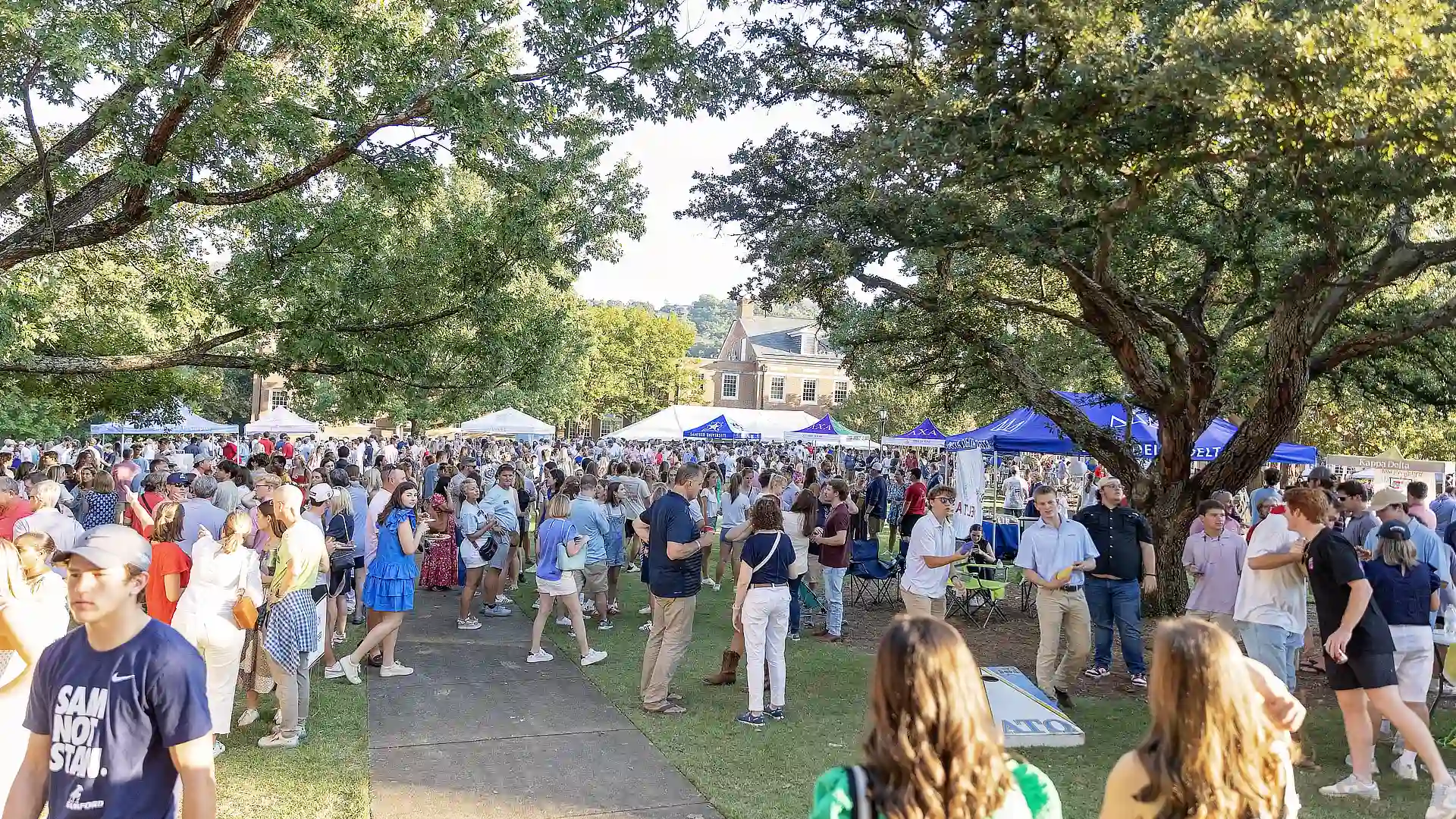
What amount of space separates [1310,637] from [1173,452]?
2575 millimetres

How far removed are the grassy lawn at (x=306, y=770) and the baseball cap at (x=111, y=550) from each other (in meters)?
2.92

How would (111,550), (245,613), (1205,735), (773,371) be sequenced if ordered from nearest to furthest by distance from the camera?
(1205,735), (111,550), (245,613), (773,371)

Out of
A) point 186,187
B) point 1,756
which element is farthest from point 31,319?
point 1,756

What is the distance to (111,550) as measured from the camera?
9.00 feet

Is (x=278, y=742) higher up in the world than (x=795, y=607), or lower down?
lower down

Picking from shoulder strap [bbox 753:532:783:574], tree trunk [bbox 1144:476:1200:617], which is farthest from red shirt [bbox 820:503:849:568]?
tree trunk [bbox 1144:476:1200:617]

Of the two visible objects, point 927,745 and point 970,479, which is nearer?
point 927,745

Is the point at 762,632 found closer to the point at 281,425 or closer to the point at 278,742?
the point at 278,742

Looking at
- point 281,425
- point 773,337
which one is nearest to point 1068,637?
point 281,425

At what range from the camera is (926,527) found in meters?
7.86

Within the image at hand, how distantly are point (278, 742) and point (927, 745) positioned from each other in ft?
18.7

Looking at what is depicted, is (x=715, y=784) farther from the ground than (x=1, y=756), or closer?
closer

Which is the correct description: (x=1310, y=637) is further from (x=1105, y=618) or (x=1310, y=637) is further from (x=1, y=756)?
(x=1, y=756)

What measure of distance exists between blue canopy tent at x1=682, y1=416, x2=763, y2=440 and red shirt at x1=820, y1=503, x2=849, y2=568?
13.6 metres
